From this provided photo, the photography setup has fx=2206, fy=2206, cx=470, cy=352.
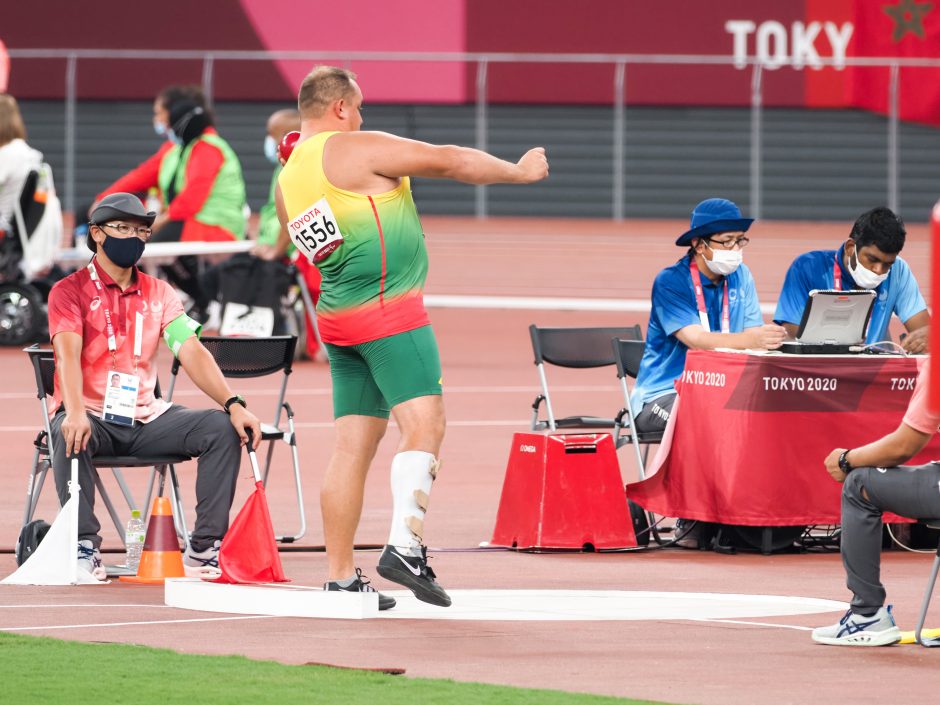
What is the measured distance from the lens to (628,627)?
7871 mm

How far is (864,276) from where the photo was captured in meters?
10.6

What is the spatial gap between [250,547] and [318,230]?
1.29 m

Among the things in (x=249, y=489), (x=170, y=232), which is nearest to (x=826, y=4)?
(x=170, y=232)

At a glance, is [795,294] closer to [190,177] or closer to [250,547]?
[250,547]

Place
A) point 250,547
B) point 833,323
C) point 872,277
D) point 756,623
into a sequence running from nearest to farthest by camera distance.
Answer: point 756,623 → point 250,547 → point 833,323 → point 872,277

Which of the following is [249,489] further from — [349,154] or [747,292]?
[349,154]

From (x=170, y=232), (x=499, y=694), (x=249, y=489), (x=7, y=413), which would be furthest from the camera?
(x=170, y=232)

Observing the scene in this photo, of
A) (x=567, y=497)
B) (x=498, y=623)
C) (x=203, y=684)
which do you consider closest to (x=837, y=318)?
(x=567, y=497)

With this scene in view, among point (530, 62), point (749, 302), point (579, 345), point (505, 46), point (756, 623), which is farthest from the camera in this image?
point (505, 46)

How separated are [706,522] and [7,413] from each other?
6.63 metres

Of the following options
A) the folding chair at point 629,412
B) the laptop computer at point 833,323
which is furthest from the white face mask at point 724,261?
the folding chair at point 629,412

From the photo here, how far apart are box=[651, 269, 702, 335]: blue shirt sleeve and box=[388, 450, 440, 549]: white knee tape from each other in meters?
2.68

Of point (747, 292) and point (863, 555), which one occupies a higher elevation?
point (747, 292)

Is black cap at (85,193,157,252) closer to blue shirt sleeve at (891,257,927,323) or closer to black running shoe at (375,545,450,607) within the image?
black running shoe at (375,545,450,607)
